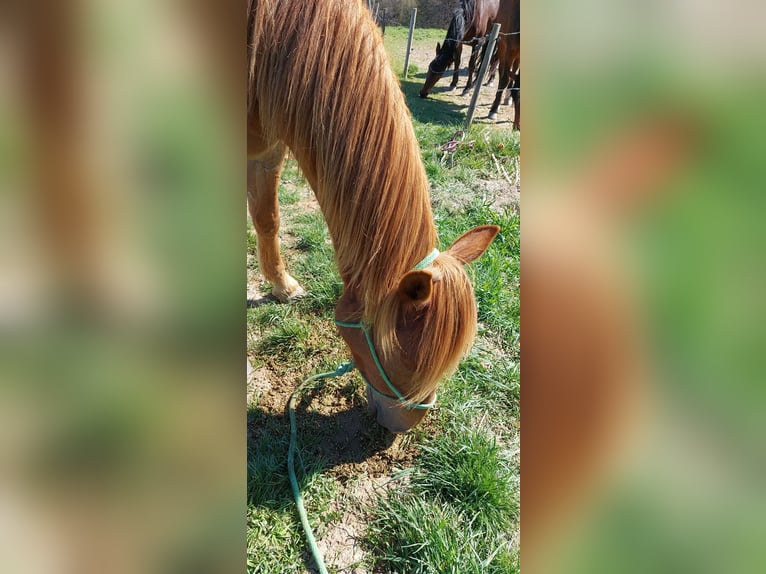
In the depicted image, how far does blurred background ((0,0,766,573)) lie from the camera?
0.32m

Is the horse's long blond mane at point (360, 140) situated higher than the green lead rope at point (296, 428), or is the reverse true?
the horse's long blond mane at point (360, 140)

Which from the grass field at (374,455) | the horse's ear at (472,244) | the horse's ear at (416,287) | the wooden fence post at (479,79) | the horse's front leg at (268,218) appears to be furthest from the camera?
the wooden fence post at (479,79)

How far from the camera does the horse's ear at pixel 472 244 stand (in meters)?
1.64

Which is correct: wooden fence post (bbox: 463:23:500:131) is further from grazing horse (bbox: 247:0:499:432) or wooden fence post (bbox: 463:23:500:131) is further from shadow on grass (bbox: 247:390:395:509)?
shadow on grass (bbox: 247:390:395:509)

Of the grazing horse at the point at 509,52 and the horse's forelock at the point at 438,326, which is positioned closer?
the horse's forelock at the point at 438,326

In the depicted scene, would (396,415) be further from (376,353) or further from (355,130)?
(355,130)

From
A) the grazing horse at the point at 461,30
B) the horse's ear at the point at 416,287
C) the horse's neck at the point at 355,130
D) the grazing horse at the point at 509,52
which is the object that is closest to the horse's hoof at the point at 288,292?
the horse's neck at the point at 355,130

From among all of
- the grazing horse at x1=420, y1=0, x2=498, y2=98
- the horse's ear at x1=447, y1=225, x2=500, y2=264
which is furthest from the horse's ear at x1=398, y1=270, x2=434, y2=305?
the grazing horse at x1=420, y1=0, x2=498, y2=98

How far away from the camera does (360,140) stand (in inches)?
55.7

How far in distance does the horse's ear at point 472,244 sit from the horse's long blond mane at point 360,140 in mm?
117

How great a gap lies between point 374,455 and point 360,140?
153cm
